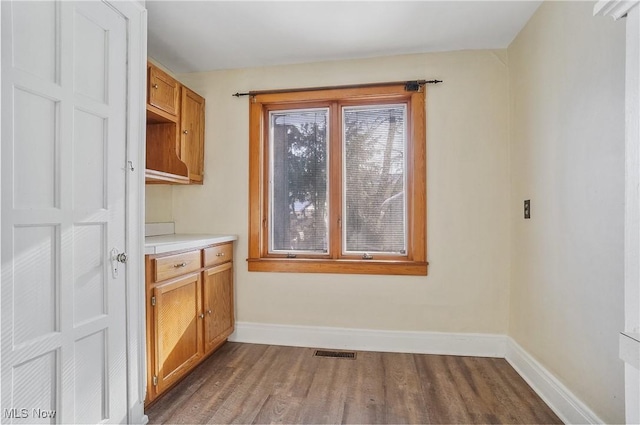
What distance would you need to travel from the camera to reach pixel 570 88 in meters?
1.71

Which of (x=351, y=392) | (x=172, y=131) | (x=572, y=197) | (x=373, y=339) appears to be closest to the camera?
(x=572, y=197)

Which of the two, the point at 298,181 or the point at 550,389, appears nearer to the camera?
the point at 550,389

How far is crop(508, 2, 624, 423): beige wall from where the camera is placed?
4.58 feet

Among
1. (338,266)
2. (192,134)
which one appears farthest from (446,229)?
(192,134)

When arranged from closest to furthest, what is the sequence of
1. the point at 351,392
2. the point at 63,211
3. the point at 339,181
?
the point at 63,211 < the point at 351,392 < the point at 339,181

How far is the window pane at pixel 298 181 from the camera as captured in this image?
2789 millimetres

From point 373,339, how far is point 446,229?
1.07m

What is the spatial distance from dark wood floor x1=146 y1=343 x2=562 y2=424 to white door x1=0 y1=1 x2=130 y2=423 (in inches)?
19.4

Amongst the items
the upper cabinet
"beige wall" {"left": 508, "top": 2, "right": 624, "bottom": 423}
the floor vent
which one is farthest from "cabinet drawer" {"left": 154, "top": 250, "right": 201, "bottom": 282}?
"beige wall" {"left": 508, "top": 2, "right": 624, "bottom": 423}

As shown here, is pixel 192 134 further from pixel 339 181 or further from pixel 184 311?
pixel 184 311

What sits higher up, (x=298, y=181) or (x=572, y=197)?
(x=298, y=181)

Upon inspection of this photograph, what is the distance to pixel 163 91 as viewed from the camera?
7.53 feet

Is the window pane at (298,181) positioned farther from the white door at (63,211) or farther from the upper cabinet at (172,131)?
the white door at (63,211)

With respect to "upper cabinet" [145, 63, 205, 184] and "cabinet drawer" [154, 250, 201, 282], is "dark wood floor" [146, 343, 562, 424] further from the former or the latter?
"upper cabinet" [145, 63, 205, 184]
